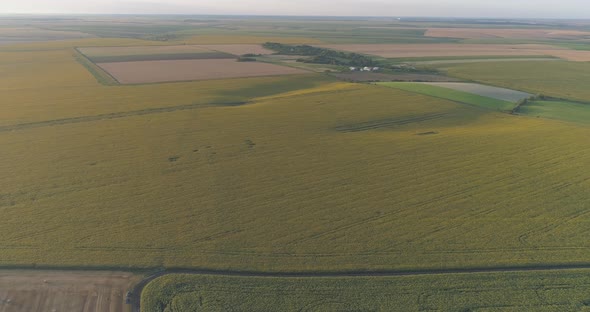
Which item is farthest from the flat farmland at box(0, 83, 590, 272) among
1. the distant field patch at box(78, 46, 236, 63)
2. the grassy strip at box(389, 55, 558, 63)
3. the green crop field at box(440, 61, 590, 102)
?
the grassy strip at box(389, 55, 558, 63)

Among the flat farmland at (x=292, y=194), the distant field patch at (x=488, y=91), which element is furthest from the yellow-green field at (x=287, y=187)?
the distant field patch at (x=488, y=91)

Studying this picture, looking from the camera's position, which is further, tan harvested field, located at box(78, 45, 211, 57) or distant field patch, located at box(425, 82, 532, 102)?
tan harvested field, located at box(78, 45, 211, 57)

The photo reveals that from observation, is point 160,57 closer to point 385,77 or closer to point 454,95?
point 385,77

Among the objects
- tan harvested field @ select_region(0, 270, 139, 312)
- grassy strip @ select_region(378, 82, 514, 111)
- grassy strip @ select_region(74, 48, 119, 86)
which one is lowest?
tan harvested field @ select_region(0, 270, 139, 312)

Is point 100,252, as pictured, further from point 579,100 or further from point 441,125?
point 579,100

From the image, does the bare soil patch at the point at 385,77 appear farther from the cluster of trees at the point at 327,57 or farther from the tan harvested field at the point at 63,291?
the tan harvested field at the point at 63,291

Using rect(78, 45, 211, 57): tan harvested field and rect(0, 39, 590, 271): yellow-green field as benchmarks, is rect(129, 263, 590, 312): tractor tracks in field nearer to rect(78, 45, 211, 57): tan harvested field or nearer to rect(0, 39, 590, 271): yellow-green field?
rect(0, 39, 590, 271): yellow-green field

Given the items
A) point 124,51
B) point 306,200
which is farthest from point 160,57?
point 306,200
